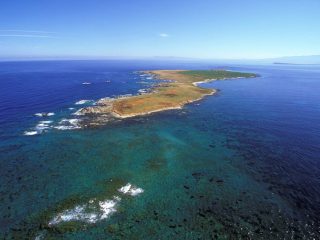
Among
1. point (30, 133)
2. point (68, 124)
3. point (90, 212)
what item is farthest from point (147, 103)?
point (90, 212)

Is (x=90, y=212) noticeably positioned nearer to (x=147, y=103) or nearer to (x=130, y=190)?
(x=130, y=190)

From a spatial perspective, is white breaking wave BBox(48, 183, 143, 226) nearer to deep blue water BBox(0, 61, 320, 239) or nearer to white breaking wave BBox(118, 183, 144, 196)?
deep blue water BBox(0, 61, 320, 239)

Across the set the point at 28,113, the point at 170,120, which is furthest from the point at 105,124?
the point at 28,113

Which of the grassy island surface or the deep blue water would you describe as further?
the grassy island surface

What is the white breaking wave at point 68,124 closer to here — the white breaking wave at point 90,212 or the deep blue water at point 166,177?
the deep blue water at point 166,177

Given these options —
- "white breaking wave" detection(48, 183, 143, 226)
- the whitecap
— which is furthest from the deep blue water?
the whitecap
